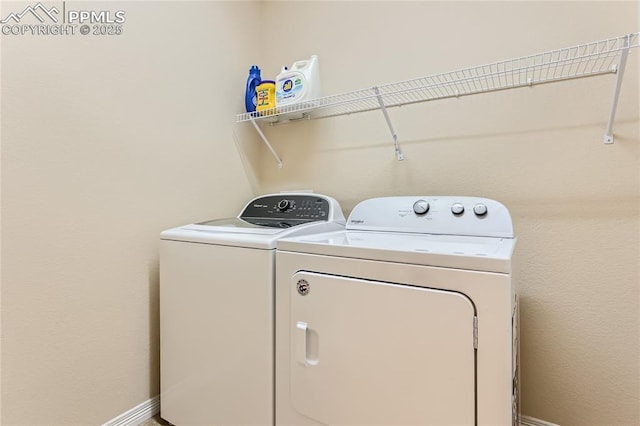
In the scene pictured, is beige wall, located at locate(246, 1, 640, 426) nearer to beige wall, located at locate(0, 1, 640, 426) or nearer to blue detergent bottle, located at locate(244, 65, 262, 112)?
beige wall, located at locate(0, 1, 640, 426)

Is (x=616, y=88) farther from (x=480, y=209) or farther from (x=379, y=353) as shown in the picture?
(x=379, y=353)

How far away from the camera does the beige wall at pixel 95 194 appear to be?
3.84 ft

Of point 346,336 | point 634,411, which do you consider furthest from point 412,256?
point 634,411

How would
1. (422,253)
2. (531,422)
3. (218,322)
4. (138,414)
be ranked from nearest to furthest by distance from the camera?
1. (422,253)
2. (218,322)
3. (531,422)
4. (138,414)

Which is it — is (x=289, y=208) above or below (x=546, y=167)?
below

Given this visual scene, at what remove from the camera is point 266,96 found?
6.31ft

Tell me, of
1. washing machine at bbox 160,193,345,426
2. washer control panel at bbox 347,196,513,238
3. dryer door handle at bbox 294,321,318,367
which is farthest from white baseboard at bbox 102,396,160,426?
washer control panel at bbox 347,196,513,238

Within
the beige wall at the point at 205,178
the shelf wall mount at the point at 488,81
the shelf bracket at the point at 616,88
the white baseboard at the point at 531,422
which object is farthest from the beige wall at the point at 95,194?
the shelf bracket at the point at 616,88

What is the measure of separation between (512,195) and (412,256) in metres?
0.82

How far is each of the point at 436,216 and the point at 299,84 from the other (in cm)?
103

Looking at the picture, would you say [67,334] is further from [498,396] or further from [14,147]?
[498,396]

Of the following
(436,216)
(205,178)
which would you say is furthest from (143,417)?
(436,216)

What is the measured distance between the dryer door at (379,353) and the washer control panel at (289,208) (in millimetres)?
631

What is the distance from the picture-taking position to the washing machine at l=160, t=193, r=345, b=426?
1190 mm
